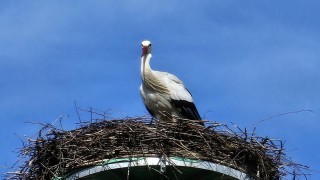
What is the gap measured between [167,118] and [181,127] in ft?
7.24

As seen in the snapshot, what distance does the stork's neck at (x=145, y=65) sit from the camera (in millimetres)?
12188

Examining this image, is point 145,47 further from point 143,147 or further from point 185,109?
point 143,147

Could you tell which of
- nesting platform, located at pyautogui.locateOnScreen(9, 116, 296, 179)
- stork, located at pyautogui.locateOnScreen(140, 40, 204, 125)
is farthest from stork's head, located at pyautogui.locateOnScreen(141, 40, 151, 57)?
nesting platform, located at pyautogui.locateOnScreen(9, 116, 296, 179)

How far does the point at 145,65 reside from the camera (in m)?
12.3

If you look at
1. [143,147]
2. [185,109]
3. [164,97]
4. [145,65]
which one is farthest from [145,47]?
[143,147]

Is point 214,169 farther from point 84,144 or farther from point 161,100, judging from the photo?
point 161,100

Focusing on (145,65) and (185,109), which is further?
(145,65)

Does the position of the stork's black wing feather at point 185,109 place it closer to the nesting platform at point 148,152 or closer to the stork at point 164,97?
the stork at point 164,97

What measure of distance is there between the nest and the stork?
186 centimetres

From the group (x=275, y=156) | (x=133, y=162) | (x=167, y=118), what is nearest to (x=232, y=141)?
(x=275, y=156)

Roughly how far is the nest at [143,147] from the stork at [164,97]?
6.12 feet

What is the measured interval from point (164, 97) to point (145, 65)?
600mm

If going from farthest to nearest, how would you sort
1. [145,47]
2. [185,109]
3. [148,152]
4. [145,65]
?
[145,47] → [145,65] → [185,109] → [148,152]

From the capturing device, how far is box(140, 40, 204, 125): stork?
1200cm
